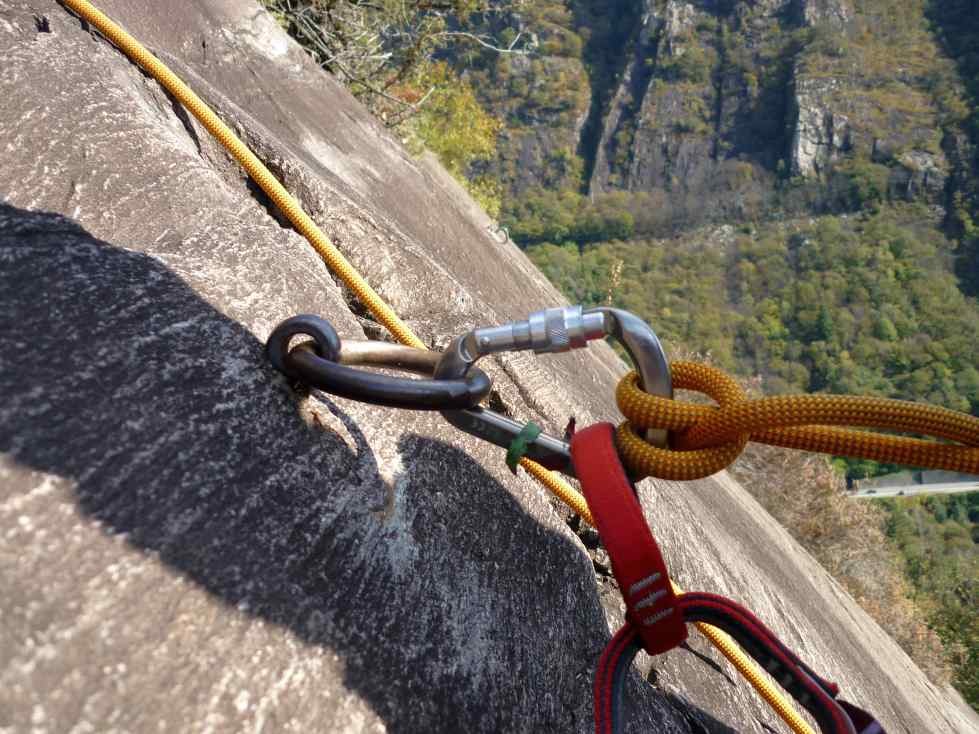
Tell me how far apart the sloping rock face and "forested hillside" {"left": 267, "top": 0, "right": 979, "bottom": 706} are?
20.5 metres

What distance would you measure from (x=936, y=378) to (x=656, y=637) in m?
42.6

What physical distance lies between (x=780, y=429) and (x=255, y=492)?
2.33 ft

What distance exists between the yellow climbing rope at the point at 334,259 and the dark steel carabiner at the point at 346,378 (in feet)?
1.15

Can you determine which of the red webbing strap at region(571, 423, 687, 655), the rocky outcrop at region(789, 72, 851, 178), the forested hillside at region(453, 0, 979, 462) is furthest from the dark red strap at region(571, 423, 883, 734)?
the rocky outcrop at region(789, 72, 851, 178)

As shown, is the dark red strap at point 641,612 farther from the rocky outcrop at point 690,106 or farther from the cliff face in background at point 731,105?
the rocky outcrop at point 690,106

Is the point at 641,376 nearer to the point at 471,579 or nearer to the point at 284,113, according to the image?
the point at 471,579

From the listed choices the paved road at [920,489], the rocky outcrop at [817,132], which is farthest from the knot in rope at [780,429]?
the rocky outcrop at [817,132]

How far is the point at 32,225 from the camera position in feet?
2.89

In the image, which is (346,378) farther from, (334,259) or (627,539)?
(334,259)

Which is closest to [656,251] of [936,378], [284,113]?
[936,378]

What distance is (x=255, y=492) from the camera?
813mm

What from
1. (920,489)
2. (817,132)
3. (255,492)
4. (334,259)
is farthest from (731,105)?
(255,492)

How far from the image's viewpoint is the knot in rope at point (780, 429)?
867 mm

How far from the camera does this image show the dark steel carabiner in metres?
0.86
